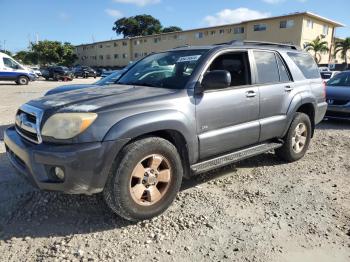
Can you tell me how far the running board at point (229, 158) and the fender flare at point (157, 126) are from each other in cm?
12

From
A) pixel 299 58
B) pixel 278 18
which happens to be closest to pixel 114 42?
pixel 278 18

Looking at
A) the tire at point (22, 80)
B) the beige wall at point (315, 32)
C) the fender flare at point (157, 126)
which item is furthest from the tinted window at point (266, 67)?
the beige wall at point (315, 32)

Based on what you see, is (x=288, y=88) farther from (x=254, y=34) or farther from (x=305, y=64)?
(x=254, y=34)

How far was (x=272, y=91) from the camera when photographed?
4555mm

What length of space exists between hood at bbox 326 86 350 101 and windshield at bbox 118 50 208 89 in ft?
18.4

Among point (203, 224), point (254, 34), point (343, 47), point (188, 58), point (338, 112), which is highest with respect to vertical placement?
point (254, 34)

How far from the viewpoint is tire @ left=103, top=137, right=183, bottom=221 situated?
3.05 meters

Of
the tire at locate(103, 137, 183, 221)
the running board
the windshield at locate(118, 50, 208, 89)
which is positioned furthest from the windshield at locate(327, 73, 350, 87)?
the tire at locate(103, 137, 183, 221)

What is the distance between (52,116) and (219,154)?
1.96 metres

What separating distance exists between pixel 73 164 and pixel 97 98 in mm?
807

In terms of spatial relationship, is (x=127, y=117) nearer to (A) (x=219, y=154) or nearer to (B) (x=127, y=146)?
(B) (x=127, y=146)

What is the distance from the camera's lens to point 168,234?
3.15 metres

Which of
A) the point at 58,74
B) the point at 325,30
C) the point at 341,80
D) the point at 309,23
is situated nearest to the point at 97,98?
the point at 341,80

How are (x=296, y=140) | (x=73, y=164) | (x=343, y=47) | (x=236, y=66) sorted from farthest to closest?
(x=343, y=47) < (x=296, y=140) < (x=236, y=66) < (x=73, y=164)
